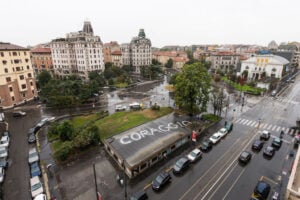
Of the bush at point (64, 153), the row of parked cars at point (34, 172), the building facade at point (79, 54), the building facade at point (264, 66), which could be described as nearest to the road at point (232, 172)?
the row of parked cars at point (34, 172)

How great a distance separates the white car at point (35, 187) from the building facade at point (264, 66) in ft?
334

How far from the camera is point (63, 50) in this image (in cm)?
9062

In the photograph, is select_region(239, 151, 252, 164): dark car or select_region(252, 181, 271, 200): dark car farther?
select_region(239, 151, 252, 164): dark car

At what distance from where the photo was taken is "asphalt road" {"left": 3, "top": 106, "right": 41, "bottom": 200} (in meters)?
22.7

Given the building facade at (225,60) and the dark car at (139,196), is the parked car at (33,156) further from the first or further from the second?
the building facade at (225,60)

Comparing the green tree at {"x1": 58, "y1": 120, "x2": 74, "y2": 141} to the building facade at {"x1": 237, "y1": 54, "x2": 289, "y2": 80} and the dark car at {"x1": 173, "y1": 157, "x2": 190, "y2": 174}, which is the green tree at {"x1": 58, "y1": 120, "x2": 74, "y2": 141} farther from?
the building facade at {"x1": 237, "y1": 54, "x2": 289, "y2": 80}

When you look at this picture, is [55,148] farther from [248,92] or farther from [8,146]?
[248,92]

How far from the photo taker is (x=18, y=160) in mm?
28859

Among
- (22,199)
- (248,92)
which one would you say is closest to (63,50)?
(22,199)

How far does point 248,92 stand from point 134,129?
56.1 m

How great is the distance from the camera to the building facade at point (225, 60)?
116938 millimetres

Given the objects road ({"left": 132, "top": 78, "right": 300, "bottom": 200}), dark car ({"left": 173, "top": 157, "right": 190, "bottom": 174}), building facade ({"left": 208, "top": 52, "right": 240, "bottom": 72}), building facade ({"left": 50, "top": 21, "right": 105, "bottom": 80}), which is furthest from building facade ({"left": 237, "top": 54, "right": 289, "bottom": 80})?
dark car ({"left": 173, "top": 157, "right": 190, "bottom": 174})

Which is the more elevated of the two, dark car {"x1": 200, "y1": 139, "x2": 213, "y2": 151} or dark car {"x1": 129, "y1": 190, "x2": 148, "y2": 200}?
dark car {"x1": 200, "y1": 139, "x2": 213, "y2": 151}

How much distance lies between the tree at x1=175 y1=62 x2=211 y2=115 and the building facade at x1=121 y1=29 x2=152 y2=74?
81.0 m
